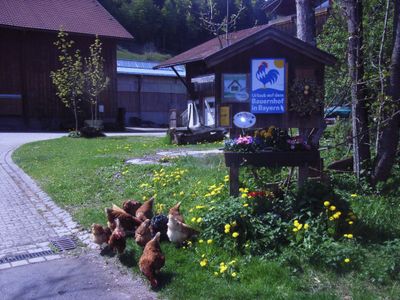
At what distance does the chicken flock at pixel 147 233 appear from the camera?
183 inches

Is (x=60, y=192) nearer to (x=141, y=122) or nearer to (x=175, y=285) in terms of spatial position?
(x=175, y=285)

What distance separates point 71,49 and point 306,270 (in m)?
30.7

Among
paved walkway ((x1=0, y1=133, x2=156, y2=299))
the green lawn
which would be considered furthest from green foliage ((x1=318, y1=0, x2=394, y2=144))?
paved walkway ((x1=0, y1=133, x2=156, y2=299))

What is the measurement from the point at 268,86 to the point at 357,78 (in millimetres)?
1845

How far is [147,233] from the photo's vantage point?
209 inches

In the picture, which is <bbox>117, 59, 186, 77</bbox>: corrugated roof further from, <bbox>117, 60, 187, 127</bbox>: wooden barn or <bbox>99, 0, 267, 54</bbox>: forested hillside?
<bbox>99, 0, 267, 54</bbox>: forested hillside

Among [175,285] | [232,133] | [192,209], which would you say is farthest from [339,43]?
[175,285]

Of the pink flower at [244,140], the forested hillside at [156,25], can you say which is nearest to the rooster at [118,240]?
the pink flower at [244,140]

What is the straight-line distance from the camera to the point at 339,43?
27.7 ft

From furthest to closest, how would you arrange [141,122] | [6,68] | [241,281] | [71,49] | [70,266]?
[141,122]
[71,49]
[6,68]
[70,266]
[241,281]

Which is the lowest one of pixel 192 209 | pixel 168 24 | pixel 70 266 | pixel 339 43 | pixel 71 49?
pixel 70 266

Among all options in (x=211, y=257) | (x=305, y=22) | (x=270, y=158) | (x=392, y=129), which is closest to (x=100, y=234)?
(x=211, y=257)

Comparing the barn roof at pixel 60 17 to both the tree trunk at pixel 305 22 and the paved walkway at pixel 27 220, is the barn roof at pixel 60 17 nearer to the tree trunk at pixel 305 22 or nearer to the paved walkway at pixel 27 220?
the paved walkway at pixel 27 220

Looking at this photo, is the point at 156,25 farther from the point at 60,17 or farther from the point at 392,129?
the point at 392,129
